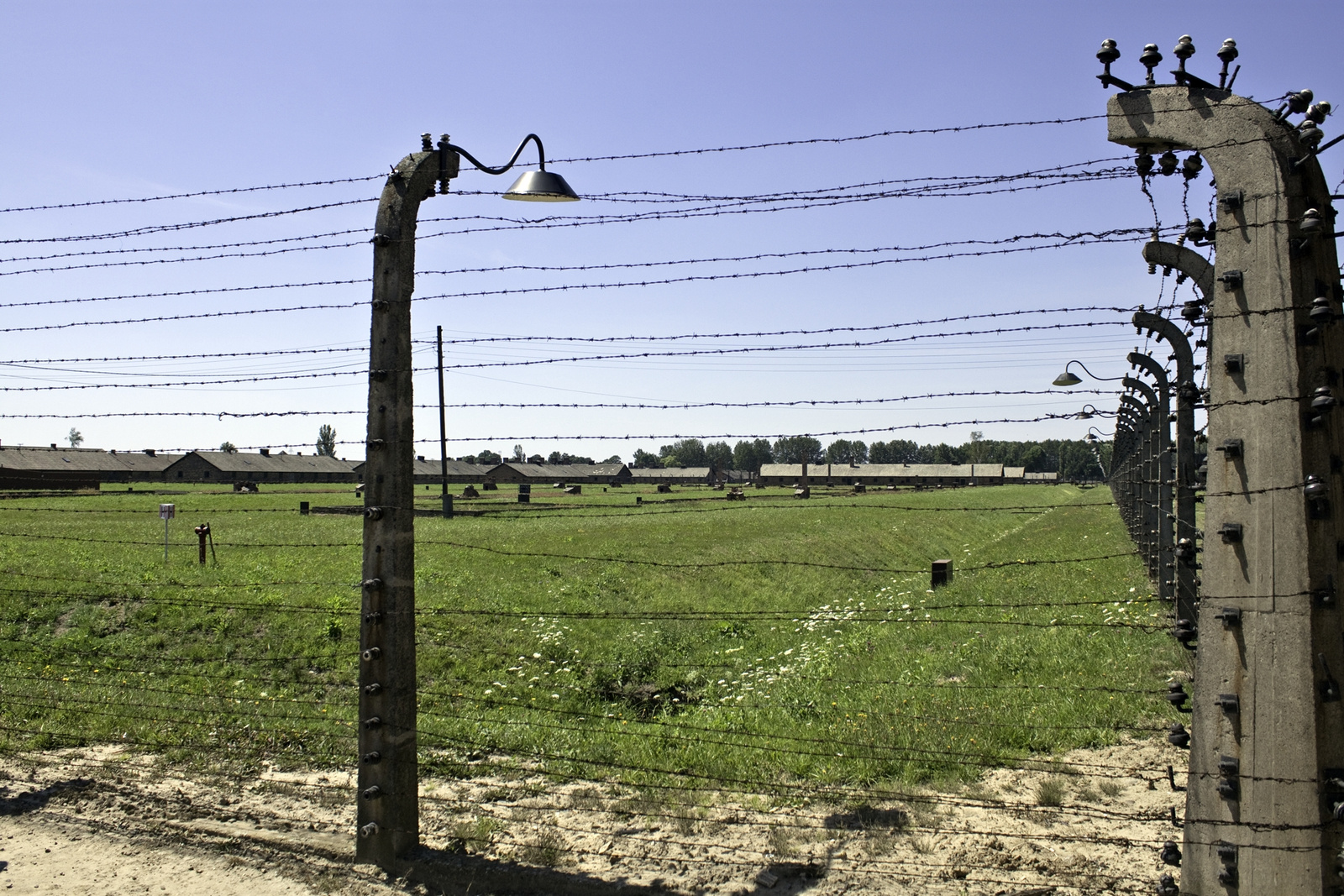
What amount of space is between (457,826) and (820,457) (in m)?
174

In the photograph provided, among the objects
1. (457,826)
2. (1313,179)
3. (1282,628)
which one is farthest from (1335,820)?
(457,826)

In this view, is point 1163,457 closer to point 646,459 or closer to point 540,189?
point 540,189

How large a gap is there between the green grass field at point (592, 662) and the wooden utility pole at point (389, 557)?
1.03m

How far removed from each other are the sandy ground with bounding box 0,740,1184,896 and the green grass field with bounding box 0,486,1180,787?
2.17 feet

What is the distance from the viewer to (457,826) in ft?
21.1

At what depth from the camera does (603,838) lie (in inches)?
242

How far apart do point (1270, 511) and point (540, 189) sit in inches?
166

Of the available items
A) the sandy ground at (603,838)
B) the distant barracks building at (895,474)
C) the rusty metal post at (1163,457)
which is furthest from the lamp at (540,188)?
the distant barracks building at (895,474)

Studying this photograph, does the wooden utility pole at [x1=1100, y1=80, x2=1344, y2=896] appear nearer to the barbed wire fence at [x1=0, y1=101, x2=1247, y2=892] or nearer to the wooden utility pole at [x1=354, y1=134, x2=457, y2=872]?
the barbed wire fence at [x1=0, y1=101, x2=1247, y2=892]

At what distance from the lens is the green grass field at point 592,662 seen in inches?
314

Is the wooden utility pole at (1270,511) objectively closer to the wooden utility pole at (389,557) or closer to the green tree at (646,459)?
the wooden utility pole at (389,557)

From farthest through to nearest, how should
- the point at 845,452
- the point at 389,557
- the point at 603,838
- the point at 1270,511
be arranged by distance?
the point at 845,452 → the point at 603,838 → the point at 389,557 → the point at 1270,511

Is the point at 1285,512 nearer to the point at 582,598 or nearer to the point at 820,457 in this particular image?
the point at 582,598

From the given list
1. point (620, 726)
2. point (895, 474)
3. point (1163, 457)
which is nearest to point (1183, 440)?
point (1163, 457)
